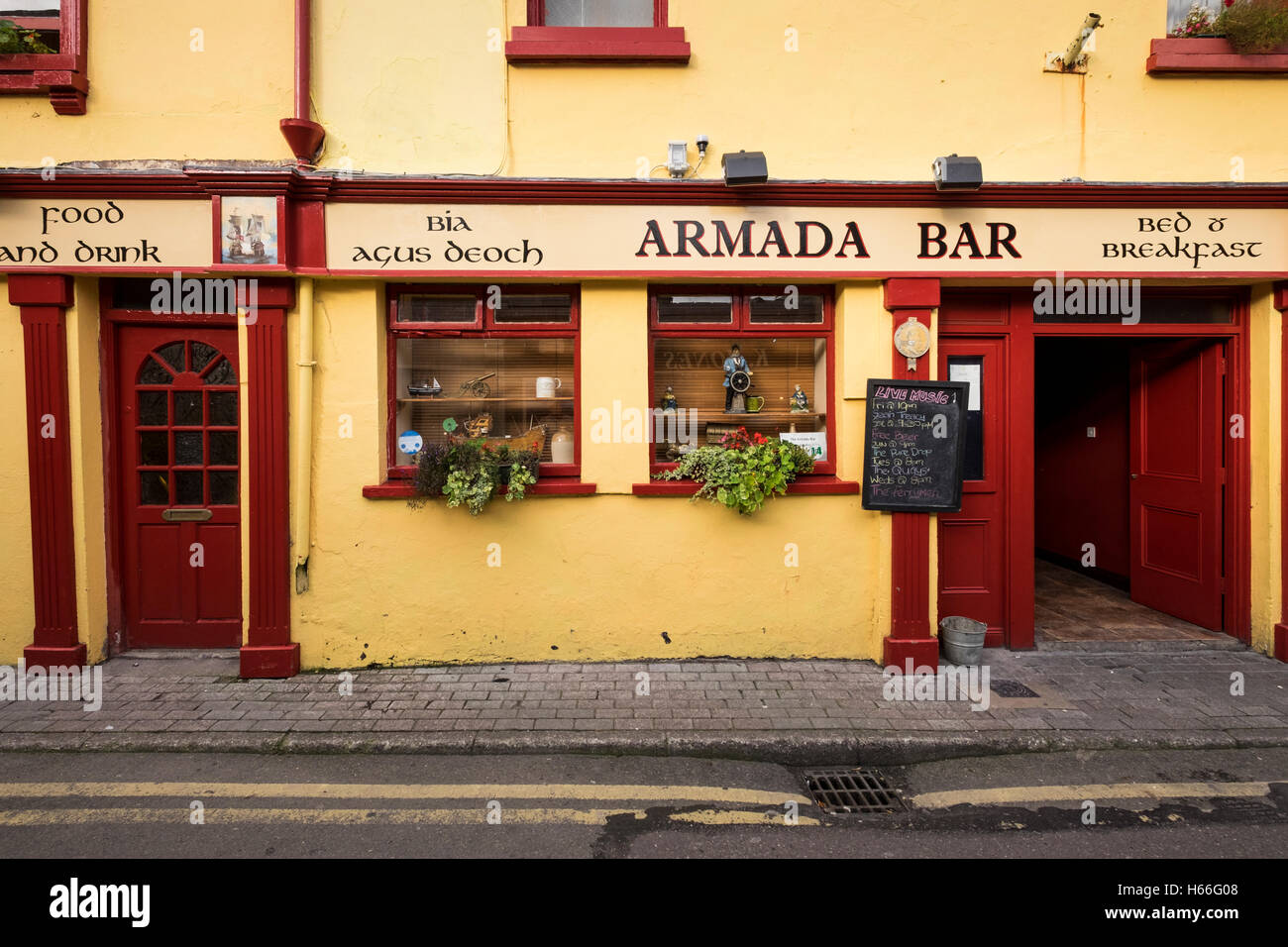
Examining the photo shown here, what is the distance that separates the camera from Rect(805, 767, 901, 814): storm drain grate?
12.6ft

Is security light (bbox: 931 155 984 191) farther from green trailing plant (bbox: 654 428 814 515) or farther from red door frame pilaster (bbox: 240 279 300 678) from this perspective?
red door frame pilaster (bbox: 240 279 300 678)

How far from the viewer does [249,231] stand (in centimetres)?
537

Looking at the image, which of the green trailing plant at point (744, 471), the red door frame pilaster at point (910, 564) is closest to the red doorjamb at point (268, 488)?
the green trailing plant at point (744, 471)

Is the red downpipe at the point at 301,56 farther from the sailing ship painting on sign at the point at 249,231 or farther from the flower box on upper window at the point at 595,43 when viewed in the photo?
the flower box on upper window at the point at 595,43

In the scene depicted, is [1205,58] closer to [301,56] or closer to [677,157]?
[677,157]

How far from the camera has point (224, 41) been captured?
18.4 feet

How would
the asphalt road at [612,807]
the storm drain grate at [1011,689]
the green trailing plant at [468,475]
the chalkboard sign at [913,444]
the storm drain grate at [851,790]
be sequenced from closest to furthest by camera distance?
the asphalt road at [612,807] < the storm drain grate at [851,790] < the storm drain grate at [1011,689] < the green trailing plant at [468,475] < the chalkboard sign at [913,444]

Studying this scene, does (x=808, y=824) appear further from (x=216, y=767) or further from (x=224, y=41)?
(x=224, y=41)

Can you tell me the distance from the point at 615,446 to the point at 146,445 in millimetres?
4265

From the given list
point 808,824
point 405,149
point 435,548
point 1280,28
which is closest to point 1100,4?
point 1280,28

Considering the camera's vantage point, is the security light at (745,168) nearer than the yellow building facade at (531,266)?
Yes

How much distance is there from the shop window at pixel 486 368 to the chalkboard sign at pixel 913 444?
264cm

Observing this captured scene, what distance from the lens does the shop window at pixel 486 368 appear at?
594 cm

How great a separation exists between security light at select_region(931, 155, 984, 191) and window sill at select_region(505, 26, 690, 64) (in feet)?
7.75
